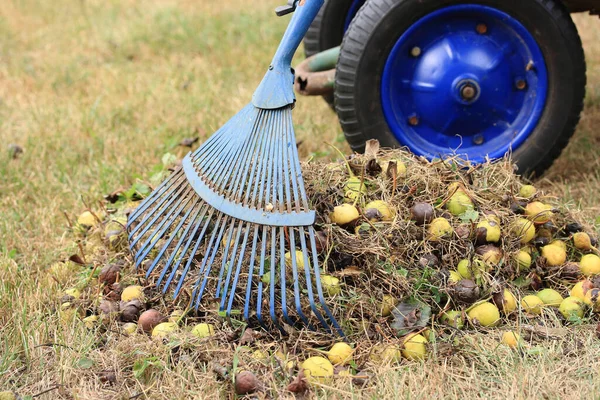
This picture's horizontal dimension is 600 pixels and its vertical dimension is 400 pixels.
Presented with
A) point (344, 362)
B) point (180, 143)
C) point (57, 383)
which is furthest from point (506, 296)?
point (180, 143)

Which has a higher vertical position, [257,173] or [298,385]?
[257,173]

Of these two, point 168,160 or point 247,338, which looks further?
point 168,160

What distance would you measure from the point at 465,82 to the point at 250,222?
128 centimetres

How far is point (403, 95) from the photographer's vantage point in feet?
10.3

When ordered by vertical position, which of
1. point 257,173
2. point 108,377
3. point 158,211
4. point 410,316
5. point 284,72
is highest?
point 284,72

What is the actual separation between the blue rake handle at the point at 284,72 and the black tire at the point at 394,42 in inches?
18.4

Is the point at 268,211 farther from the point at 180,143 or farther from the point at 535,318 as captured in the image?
the point at 180,143

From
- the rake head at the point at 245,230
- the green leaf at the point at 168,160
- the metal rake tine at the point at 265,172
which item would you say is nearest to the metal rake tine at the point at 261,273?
the rake head at the point at 245,230

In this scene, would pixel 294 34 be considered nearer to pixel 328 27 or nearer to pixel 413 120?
pixel 413 120

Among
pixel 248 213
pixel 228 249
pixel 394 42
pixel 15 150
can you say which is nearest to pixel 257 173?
pixel 248 213

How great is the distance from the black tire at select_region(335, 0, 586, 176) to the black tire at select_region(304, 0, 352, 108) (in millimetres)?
769

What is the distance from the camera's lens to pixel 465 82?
3045mm

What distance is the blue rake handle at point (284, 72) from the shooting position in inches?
97.7

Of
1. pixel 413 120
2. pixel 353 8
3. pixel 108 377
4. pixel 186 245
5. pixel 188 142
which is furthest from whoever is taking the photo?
pixel 188 142
